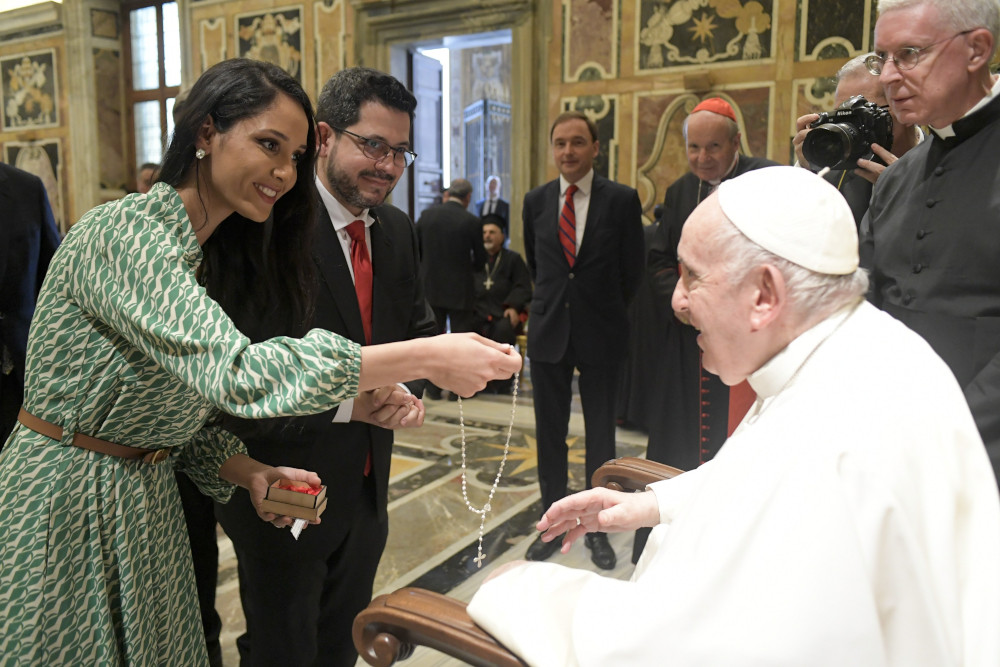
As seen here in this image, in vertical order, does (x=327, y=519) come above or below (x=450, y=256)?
below

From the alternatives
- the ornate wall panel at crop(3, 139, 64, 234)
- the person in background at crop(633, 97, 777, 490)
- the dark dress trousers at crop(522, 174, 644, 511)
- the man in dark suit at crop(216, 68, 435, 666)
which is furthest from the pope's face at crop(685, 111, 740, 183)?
the ornate wall panel at crop(3, 139, 64, 234)

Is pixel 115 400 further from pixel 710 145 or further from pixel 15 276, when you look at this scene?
pixel 710 145

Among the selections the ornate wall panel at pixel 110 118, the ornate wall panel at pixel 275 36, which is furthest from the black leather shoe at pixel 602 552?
the ornate wall panel at pixel 110 118

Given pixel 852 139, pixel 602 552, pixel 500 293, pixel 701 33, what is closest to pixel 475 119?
pixel 701 33

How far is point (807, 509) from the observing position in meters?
1.10

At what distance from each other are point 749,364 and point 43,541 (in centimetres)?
131

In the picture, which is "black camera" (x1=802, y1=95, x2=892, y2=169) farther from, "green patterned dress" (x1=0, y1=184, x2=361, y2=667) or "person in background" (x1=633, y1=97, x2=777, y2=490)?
"green patterned dress" (x1=0, y1=184, x2=361, y2=667)

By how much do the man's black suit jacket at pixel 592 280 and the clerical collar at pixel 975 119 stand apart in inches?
79.9

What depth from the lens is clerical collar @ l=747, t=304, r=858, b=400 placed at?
1277mm

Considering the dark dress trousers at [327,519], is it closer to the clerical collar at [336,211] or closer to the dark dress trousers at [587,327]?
the clerical collar at [336,211]

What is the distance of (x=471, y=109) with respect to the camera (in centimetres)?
1369

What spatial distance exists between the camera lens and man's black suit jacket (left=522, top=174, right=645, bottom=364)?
1.60 m

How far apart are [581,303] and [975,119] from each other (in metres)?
2.15

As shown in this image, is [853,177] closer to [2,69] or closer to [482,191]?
[482,191]
